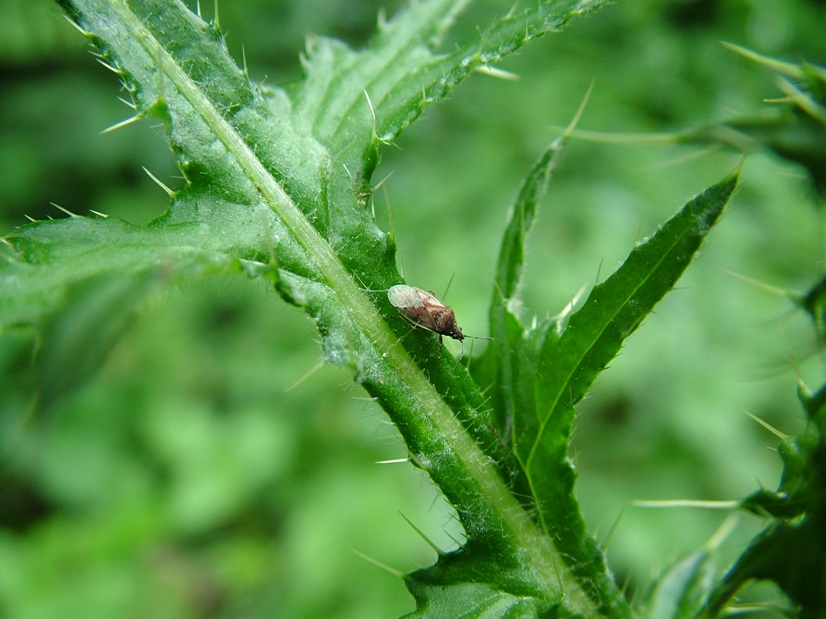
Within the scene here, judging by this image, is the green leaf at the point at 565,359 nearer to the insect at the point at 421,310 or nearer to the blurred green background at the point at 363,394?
the insect at the point at 421,310

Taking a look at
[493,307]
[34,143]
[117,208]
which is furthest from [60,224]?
[34,143]

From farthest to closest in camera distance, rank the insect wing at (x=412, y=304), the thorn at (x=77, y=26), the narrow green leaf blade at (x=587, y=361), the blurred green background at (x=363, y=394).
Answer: the blurred green background at (x=363, y=394), the insect wing at (x=412, y=304), the thorn at (x=77, y=26), the narrow green leaf blade at (x=587, y=361)

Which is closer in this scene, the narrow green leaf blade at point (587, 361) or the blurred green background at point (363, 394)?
the narrow green leaf blade at point (587, 361)

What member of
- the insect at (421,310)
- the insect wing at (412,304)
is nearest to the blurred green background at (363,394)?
the insect at (421,310)

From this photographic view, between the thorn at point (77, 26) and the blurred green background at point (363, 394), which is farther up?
the thorn at point (77, 26)

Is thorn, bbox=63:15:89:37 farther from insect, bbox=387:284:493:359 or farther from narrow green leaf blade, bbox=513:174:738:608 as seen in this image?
narrow green leaf blade, bbox=513:174:738:608

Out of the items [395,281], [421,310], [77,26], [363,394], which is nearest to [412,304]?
[421,310]
